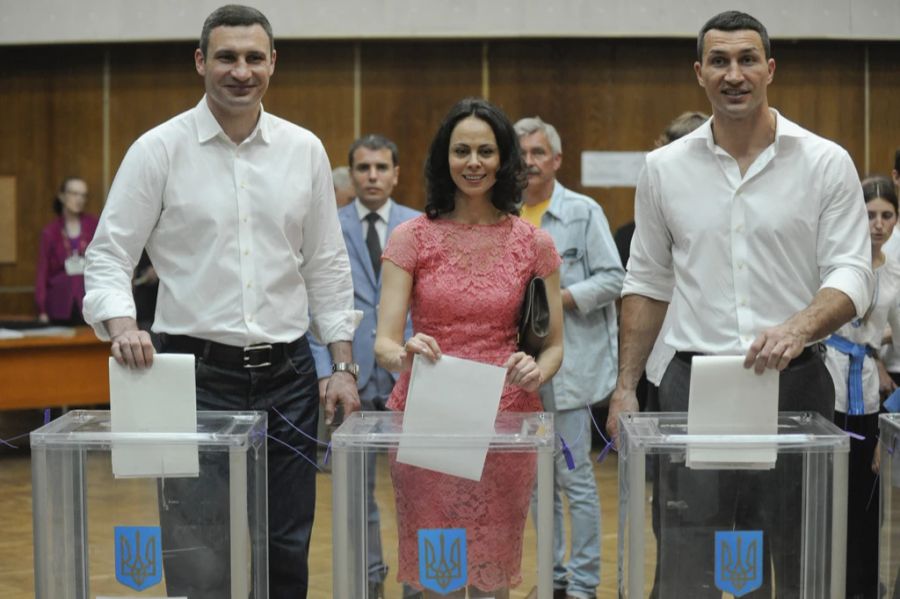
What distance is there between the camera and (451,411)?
8.50 ft

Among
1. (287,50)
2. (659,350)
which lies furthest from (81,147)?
(659,350)

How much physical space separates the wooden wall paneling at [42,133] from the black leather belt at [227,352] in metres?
6.49

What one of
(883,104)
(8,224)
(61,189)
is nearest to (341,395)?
(61,189)

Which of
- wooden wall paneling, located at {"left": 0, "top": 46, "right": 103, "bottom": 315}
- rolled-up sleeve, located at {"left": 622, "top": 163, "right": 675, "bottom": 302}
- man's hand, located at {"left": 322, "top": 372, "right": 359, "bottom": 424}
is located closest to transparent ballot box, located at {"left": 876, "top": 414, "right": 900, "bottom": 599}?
rolled-up sleeve, located at {"left": 622, "top": 163, "right": 675, "bottom": 302}

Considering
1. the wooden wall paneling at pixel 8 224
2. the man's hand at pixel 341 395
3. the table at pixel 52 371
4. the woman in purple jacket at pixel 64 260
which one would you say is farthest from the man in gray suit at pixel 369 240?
the wooden wall paneling at pixel 8 224

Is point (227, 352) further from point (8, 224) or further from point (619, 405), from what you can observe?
point (8, 224)

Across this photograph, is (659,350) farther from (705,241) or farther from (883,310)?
(883,310)

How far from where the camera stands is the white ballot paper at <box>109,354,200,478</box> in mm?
2580

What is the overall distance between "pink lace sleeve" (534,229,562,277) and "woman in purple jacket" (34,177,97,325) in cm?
611

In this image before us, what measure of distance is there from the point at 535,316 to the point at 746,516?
0.72 metres

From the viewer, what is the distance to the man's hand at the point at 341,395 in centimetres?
317

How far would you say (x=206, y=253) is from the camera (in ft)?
10.1

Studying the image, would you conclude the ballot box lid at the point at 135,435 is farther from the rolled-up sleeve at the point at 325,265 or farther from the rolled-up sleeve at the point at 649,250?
the rolled-up sleeve at the point at 649,250

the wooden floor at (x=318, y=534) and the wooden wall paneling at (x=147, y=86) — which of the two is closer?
the wooden floor at (x=318, y=534)
